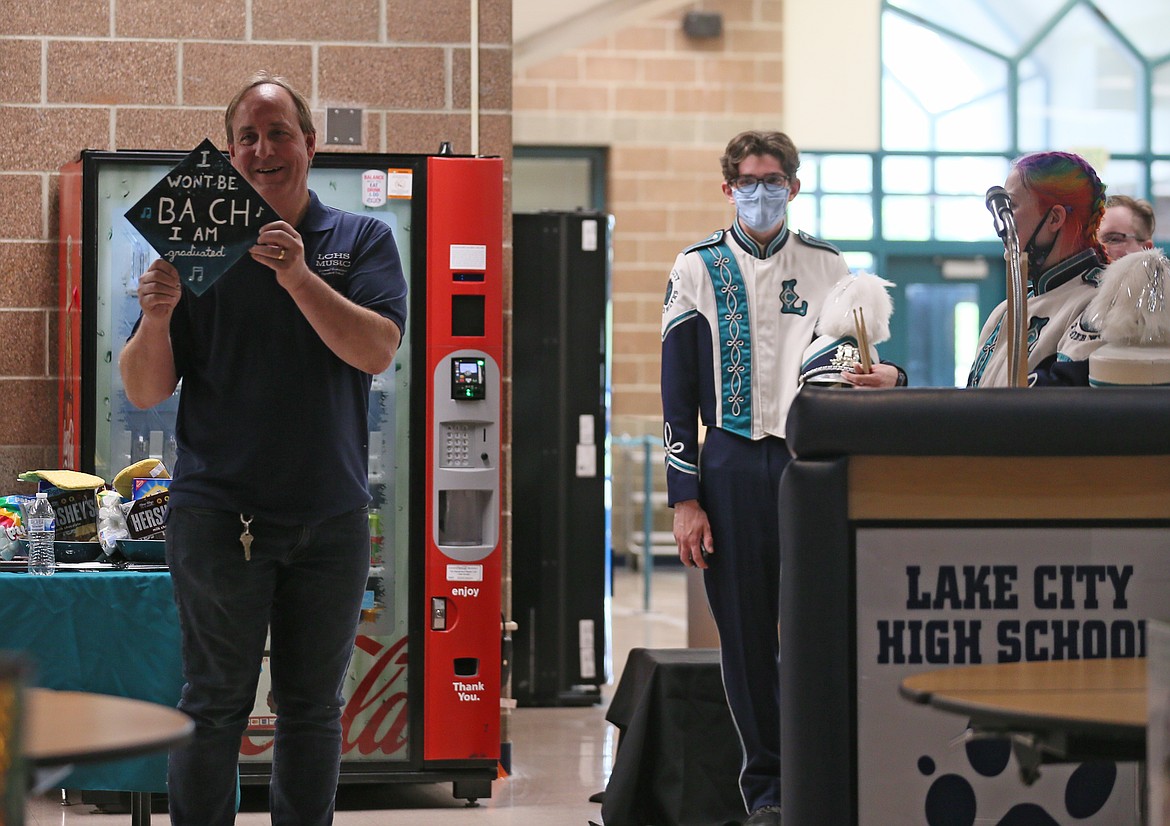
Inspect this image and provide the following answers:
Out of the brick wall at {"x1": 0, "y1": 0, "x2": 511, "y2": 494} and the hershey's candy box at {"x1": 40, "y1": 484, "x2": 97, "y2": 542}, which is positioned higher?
the brick wall at {"x1": 0, "y1": 0, "x2": 511, "y2": 494}

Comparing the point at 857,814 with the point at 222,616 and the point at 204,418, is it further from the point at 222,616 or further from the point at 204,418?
the point at 204,418

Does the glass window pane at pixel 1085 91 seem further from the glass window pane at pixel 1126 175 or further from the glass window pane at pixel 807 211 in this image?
the glass window pane at pixel 807 211

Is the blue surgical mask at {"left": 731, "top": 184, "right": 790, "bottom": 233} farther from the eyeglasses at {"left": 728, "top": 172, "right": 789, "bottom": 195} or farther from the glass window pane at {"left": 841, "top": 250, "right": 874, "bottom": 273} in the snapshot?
the glass window pane at {"left": 841, "top": 250, "right": 874, "bottom": 273}

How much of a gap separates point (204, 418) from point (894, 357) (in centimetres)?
920

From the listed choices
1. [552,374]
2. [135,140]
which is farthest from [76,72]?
[552,374]

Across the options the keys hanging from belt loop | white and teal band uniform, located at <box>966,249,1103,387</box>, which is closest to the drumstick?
white and teal band uniform, located at <box>966,249,1103,387</box>

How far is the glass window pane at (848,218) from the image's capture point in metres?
10.9

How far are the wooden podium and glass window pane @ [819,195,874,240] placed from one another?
356 inches

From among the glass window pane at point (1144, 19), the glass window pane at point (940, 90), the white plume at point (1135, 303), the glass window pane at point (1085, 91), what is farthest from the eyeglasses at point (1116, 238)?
the glass window pane at point (1144, 19)

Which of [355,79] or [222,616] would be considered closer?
[222,616]

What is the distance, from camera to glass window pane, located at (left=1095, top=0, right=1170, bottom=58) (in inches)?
443

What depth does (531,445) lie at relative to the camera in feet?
17.9

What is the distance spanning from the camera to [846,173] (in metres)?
10.9

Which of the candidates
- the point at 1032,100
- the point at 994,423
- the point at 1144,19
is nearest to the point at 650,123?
the point at 1032,100
